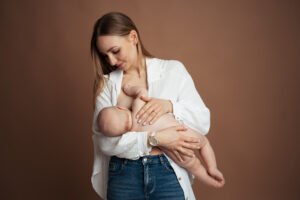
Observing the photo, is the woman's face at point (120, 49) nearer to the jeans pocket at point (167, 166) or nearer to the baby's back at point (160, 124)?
the baby's back at point (160, 124)

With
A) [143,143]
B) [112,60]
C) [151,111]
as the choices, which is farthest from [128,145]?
[112,60]

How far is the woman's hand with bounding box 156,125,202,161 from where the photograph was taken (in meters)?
1.57

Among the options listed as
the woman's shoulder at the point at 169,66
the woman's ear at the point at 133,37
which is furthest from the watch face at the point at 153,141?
the woman's ear at the point at 133,37

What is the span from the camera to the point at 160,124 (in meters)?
1.64

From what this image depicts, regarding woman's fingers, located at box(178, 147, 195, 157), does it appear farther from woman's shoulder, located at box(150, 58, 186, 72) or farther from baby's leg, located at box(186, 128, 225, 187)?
woman's shoulder, located at box(150, 58, 186, 72)

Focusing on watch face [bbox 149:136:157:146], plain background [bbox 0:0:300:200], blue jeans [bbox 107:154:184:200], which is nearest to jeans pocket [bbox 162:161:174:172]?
blue jeans [bbox 107:154:184:200]

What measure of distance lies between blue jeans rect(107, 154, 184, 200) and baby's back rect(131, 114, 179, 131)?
111 mm

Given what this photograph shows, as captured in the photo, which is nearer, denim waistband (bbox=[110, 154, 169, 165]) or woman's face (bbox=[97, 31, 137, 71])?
denim waistband (bbox=[110, 154, 169, 165])

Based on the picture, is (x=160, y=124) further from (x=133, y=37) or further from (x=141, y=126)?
(x=133, y=37)

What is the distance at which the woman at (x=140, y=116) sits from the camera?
5.24ft

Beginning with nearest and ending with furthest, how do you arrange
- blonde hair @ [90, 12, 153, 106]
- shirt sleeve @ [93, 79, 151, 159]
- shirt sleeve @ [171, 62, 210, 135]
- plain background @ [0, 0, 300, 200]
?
shirt sleeve @ [93, 79, 151, 159]
shirt sleeve @ [171, 62, 210, 135]
blonde hair @ [90, 12, 153, 106]
plain background @ [0, 0, 300, 200]
